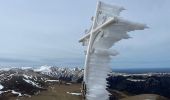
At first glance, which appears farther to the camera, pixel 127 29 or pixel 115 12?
pixel 115 12

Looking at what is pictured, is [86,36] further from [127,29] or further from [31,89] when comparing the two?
[31,89]

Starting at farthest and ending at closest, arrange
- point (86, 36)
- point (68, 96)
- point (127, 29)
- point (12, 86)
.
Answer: point (12, 86), point (68, 96), point (86, 36), point (127, 29)

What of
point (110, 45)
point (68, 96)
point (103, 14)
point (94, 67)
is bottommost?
Answer: point (68, 96)

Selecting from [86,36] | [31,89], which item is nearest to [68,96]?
[31,89]

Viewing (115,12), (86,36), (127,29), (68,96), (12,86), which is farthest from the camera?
(12,86)

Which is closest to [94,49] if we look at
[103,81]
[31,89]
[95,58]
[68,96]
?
[95,58]

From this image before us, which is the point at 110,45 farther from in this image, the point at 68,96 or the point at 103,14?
the point at 68,96

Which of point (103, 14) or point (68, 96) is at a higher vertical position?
point (103, 14)
